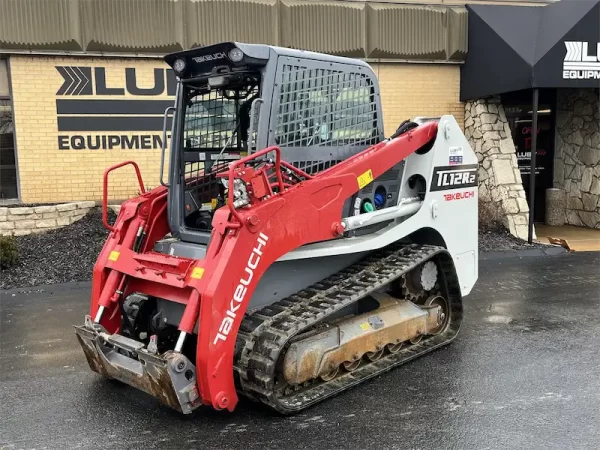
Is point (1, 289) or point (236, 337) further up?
point (236, 337)

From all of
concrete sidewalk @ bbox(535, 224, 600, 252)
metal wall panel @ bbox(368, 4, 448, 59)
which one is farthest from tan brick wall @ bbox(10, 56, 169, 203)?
concrete sidewalk @ bbox(535, 224, 600, 252)

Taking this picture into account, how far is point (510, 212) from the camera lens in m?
11.3

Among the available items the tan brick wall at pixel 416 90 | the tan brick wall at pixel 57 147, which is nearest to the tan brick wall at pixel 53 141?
the tan brick wall at pixel 57 147

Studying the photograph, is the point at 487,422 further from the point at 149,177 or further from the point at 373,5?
the point at 373,5

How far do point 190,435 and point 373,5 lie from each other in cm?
939

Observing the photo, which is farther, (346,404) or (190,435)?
(346,404)

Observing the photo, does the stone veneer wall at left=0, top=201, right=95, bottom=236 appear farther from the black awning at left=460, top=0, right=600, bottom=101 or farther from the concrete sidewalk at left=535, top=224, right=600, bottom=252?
the concrete sidewalk at left=535, top=224, right=600, bottom=252

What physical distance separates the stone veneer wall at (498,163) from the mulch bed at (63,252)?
804mm

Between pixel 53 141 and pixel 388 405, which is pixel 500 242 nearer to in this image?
pixel 388 405

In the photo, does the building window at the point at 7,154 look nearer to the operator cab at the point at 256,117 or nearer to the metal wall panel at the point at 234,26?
the metal wall panel at the point at 234,26

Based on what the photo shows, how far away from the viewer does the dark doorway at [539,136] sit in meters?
12.9

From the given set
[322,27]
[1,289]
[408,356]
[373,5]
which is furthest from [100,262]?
[373,5]

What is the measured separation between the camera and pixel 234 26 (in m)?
10.7

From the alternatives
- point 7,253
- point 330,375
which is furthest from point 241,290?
point 7,253
